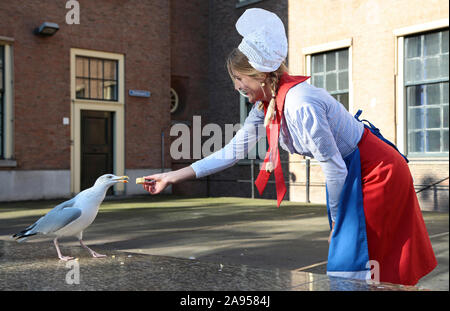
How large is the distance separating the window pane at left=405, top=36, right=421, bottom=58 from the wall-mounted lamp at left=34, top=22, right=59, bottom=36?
8.54 meters

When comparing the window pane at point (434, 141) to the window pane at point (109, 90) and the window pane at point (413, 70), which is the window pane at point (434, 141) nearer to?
the window pane at point (413, 70)

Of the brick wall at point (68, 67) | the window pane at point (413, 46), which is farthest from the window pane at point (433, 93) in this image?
the brick wall at point (68, 67)

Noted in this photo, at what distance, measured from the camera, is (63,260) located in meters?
3.09

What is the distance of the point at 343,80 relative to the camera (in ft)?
40.9

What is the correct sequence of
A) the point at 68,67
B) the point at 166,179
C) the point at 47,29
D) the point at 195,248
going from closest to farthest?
the point at 166,179 < the point at 195,248 < the point at 47,29 < the point at 68,67

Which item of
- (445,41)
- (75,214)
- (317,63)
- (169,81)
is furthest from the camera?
(169,81)

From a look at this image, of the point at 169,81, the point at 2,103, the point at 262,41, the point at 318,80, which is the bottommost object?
the point at 262,41

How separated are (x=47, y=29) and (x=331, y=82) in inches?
291

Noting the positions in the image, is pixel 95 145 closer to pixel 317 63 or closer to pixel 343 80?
pixel 317 63

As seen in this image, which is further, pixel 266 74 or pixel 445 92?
pixel 445 92

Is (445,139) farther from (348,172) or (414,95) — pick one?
(348,172)

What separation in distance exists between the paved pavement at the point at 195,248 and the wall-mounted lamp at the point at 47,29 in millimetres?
4326

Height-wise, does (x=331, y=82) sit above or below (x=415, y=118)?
above

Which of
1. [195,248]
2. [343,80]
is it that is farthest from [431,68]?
[195,248]
